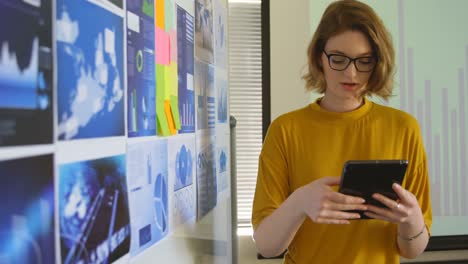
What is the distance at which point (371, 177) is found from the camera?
0.87 metres

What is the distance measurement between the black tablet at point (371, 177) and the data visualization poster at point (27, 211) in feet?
1.89

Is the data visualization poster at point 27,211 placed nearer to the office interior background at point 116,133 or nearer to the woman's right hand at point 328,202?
the office interior background at point 116,133

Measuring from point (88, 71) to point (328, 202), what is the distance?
55 centimetres

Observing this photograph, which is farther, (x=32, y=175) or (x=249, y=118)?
(x=249, y=118)

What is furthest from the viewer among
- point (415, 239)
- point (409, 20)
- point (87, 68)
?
point (409, 20)

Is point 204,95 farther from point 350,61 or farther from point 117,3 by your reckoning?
point 117,3

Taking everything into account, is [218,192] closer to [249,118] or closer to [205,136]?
A: [205,136]

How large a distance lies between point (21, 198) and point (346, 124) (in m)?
0.83

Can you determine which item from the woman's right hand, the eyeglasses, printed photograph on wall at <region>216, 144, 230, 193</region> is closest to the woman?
the eyeglasses

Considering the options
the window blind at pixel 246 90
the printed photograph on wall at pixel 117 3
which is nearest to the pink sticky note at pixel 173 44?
the printed photograph on wall at pixel 117 3

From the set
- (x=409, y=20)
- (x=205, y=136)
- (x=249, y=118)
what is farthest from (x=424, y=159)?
(x=409, y=20)

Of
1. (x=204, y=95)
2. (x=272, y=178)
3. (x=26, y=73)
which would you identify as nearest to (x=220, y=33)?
(x=204, y=95)

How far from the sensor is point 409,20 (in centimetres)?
212

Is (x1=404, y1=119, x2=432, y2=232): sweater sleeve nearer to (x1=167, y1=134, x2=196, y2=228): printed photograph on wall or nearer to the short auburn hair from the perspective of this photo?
the short auburn hair
